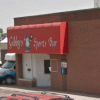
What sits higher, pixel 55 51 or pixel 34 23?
pixel 34 23

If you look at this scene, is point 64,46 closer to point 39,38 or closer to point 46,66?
point 39,38

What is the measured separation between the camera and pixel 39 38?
23438mm

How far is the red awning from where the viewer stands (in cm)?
2198

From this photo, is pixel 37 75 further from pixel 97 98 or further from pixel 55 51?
pixel 97 98

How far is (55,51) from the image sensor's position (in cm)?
2225

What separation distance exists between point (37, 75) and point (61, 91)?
395 cm

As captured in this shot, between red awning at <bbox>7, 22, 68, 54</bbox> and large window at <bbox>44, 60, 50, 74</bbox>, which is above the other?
red awning at <bbox>7, 22, 68, 54</bbox>

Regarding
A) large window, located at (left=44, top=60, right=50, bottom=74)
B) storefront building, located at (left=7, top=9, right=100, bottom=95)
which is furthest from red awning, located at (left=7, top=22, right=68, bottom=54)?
large window, located at (left=44, top=60, right=50, bottom=74)

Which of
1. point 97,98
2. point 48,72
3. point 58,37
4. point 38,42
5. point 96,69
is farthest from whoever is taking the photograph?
point 48,72

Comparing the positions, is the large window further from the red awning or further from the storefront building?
the red awning

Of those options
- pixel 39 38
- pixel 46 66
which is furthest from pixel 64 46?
pixel 46 66

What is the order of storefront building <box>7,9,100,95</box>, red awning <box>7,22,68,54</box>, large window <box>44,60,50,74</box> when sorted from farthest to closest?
large window <box>44,60,50,74</box> < red awning <box>7,22,68,54</box> < storefront building <box>7,9,100,95</box>

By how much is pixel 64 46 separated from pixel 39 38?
2.40 m

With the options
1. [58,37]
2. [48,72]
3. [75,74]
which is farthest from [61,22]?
[48,72]
